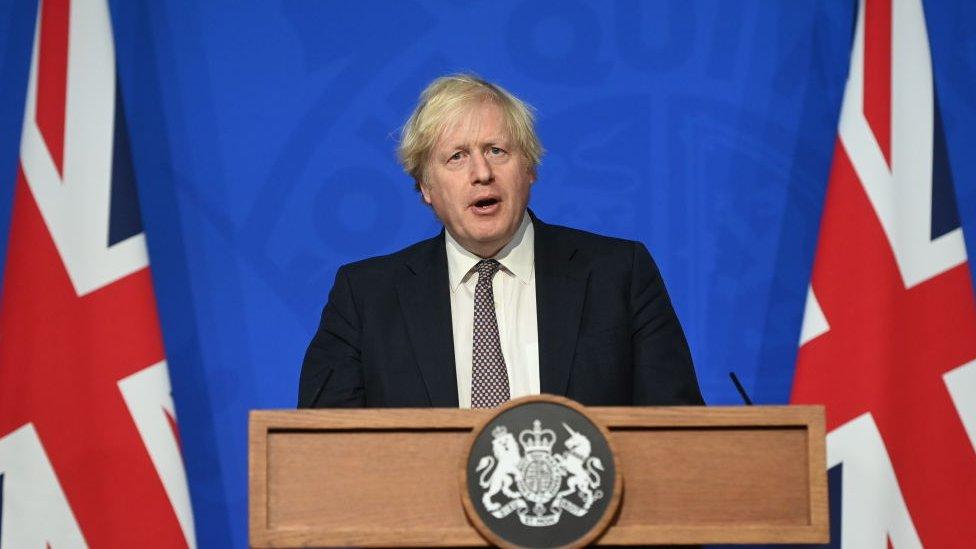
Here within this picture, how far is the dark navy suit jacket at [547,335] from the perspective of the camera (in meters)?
2.08

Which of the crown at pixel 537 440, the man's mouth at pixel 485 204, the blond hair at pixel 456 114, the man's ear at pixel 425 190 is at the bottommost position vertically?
the crown at pixel 537 440

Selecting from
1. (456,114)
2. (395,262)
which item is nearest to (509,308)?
(395,262)

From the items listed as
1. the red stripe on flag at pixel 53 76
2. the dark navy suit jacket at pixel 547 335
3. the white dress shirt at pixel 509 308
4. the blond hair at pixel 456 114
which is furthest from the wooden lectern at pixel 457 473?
the red stripe on flag at pixel 53 76

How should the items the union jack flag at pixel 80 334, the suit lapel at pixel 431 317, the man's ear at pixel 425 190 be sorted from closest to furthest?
the suit lapel at pixel 431 317 < the man's ear at pixel 425 190 < the union jack flag at pixel 80 334

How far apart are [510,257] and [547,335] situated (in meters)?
0.24

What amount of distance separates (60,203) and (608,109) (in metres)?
1.47

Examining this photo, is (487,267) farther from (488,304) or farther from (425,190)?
(425,190)

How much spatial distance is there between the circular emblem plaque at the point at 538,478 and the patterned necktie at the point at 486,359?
1.68ft

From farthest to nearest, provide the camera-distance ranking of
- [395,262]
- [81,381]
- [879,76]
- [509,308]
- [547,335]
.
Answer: [879,76]
[81,381]
[395,262]
[509,308]
[547,335]

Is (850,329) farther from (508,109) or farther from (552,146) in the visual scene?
(508,109)

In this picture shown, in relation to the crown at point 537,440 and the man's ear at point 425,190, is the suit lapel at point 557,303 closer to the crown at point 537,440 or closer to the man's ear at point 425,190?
the man's ear at point 425,190

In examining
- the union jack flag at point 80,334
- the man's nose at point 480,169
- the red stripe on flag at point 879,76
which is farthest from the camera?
the red stripe on flag at point 879,76

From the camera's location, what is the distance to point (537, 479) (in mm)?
1520

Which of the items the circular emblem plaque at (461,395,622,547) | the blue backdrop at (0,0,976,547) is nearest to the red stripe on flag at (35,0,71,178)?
the blue backdrop at (0,0,976,547)
